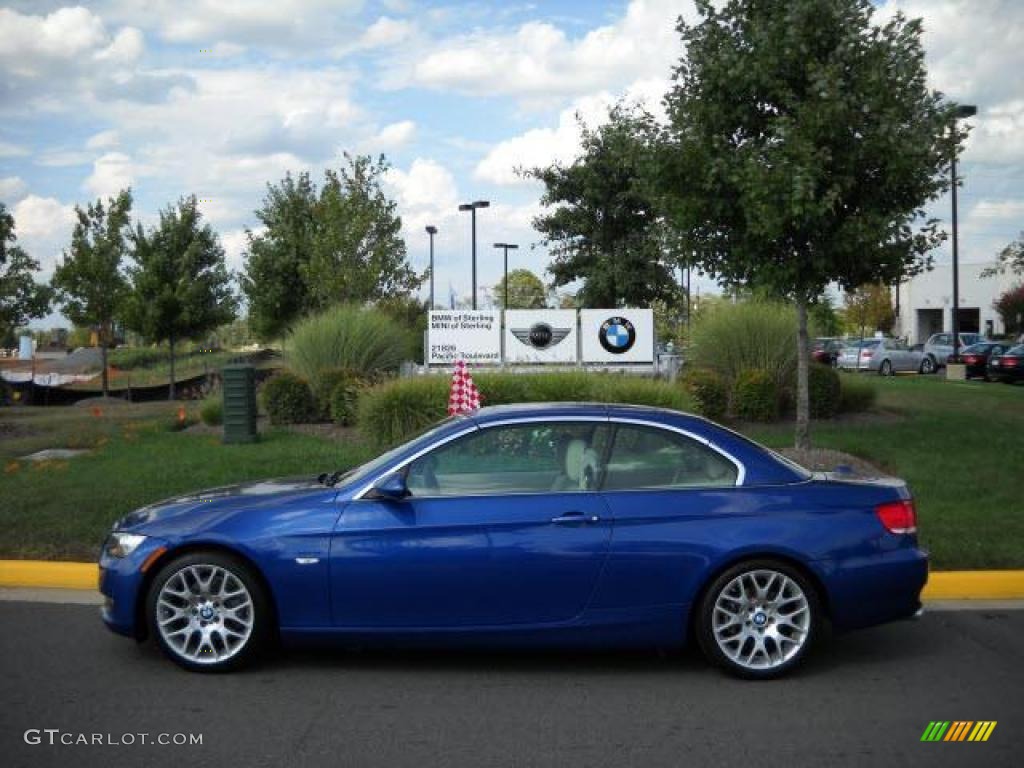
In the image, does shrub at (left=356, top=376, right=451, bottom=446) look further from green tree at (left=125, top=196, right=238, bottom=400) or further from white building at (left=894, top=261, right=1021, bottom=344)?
white building at (left=894, top=261, right=1021, bottom=344)

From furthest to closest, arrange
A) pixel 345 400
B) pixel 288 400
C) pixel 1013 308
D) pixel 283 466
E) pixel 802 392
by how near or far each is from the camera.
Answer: pixel 1013 308 → pixel 288 400 → pixel 345 400 → pixel 802 392 → pixel 283 466

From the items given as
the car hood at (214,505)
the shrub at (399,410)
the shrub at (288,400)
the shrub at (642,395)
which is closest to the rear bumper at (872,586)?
the car hood at (214,505)

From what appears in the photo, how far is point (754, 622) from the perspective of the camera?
5633mm

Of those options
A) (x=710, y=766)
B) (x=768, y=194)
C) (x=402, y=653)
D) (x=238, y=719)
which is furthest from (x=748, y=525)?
(x=768, y=194)

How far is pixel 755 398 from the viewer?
16.4 meters

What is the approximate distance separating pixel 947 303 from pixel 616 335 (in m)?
56.7

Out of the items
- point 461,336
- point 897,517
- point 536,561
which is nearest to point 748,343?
point 461,336

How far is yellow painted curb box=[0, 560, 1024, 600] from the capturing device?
24.7ft

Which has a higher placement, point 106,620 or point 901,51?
point 901,51

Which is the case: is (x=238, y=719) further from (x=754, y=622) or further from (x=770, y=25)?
(x=770, y=25)

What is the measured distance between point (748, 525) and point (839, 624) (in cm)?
73

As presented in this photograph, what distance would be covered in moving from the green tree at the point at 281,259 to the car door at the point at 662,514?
92.2 feet

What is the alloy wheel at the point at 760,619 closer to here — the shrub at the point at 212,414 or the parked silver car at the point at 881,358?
the shrub at the point at 212,414

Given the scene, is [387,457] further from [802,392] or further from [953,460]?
[953,460]
